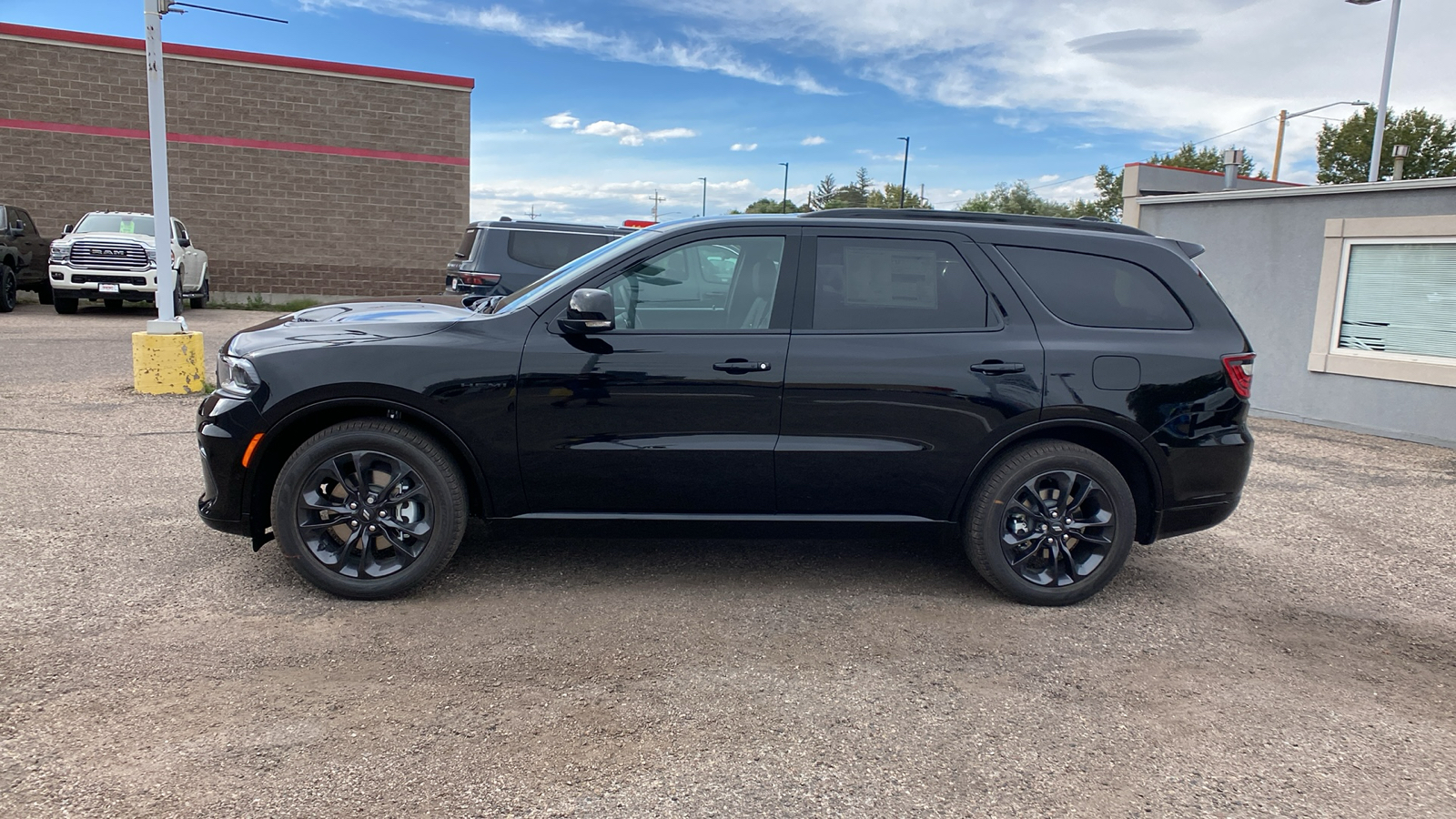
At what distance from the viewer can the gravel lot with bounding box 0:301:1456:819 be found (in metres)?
2.89

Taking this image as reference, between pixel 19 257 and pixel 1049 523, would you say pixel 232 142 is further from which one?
pixel 1049 523

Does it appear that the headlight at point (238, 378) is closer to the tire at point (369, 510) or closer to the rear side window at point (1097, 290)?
the tire at point (369, 510)

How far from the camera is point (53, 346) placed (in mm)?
12961

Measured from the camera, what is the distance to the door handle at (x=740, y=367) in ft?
14.0

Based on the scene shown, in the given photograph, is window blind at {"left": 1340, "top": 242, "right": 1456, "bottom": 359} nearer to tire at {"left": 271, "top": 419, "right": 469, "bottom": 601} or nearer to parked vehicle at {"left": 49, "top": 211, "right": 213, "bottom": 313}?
tire at {"left": 271, "top": 419, "right": 469, "bottom": 601}

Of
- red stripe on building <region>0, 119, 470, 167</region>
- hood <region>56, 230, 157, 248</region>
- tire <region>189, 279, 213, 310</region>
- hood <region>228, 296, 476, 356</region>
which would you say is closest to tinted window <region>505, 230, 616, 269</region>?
hood <region>228, 296, 476, 356</region>

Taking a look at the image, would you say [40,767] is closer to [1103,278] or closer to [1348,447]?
[1103,278]

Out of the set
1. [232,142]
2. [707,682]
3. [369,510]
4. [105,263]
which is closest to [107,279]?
[105,263]

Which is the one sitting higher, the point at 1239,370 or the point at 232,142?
the point at 232,142

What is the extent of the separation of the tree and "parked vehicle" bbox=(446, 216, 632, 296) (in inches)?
1945

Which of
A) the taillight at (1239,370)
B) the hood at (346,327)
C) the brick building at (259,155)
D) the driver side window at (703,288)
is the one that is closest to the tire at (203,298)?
the brick building at (259,155)

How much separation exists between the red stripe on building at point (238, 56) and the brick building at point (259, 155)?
0.10 ft

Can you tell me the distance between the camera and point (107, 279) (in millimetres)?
17062

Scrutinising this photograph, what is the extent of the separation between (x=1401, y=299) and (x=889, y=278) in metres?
8.47
